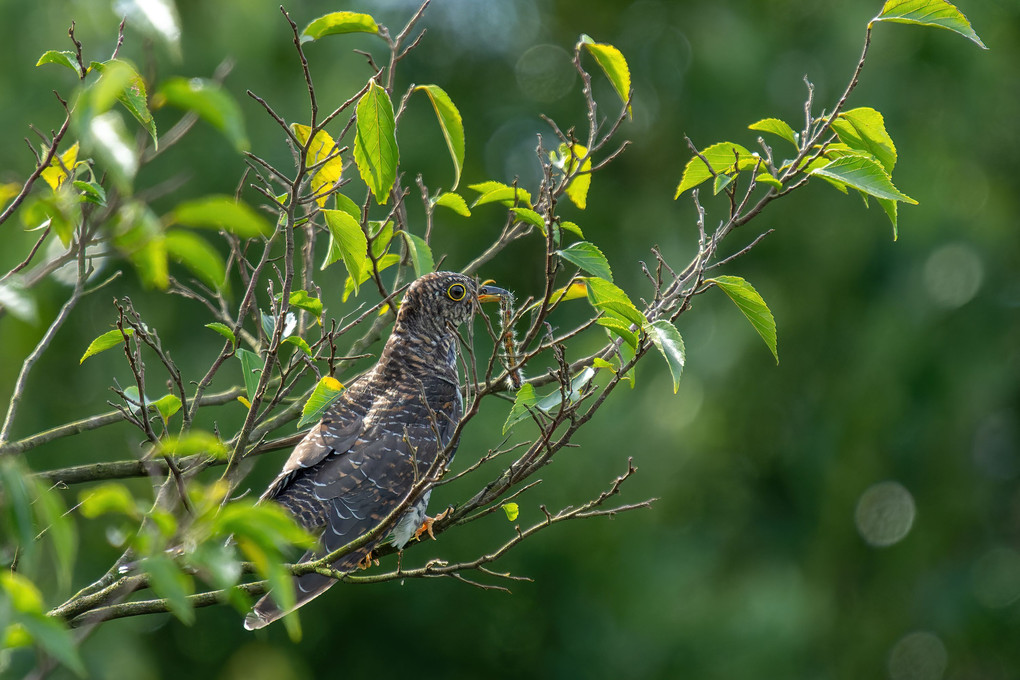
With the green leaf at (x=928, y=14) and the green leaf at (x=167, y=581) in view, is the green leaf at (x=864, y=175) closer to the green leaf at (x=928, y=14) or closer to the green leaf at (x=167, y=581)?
the green leaf at (x=928, y=14)

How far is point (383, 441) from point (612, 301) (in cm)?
185

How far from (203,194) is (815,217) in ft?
18.5

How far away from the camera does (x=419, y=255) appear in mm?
2818

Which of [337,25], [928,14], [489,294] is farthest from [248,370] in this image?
[489,294]

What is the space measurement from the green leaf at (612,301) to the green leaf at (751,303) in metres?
0.23

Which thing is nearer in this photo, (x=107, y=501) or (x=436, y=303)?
(x=107, y=501)

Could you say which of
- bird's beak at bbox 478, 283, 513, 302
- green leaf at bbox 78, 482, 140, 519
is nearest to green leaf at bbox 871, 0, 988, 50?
green leaf at bbox 78, 482, 140, 519

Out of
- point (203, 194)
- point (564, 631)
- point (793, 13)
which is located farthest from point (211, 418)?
point (793, 13)

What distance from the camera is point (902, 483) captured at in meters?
9.69

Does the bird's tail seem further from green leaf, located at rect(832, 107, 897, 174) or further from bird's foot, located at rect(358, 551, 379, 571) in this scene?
green leaf, located at rect(832, 107, 897, 174)

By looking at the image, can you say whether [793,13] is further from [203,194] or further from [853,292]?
[203,194]

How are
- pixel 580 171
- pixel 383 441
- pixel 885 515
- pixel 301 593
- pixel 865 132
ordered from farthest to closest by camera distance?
pixel 885 515, pixel 383 441, pixel 301 593, pixel 580 171, pixel 865 132

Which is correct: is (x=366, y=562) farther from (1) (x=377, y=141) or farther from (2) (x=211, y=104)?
(2) (x=211, y=104)

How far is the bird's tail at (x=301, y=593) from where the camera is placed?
9.66ft
